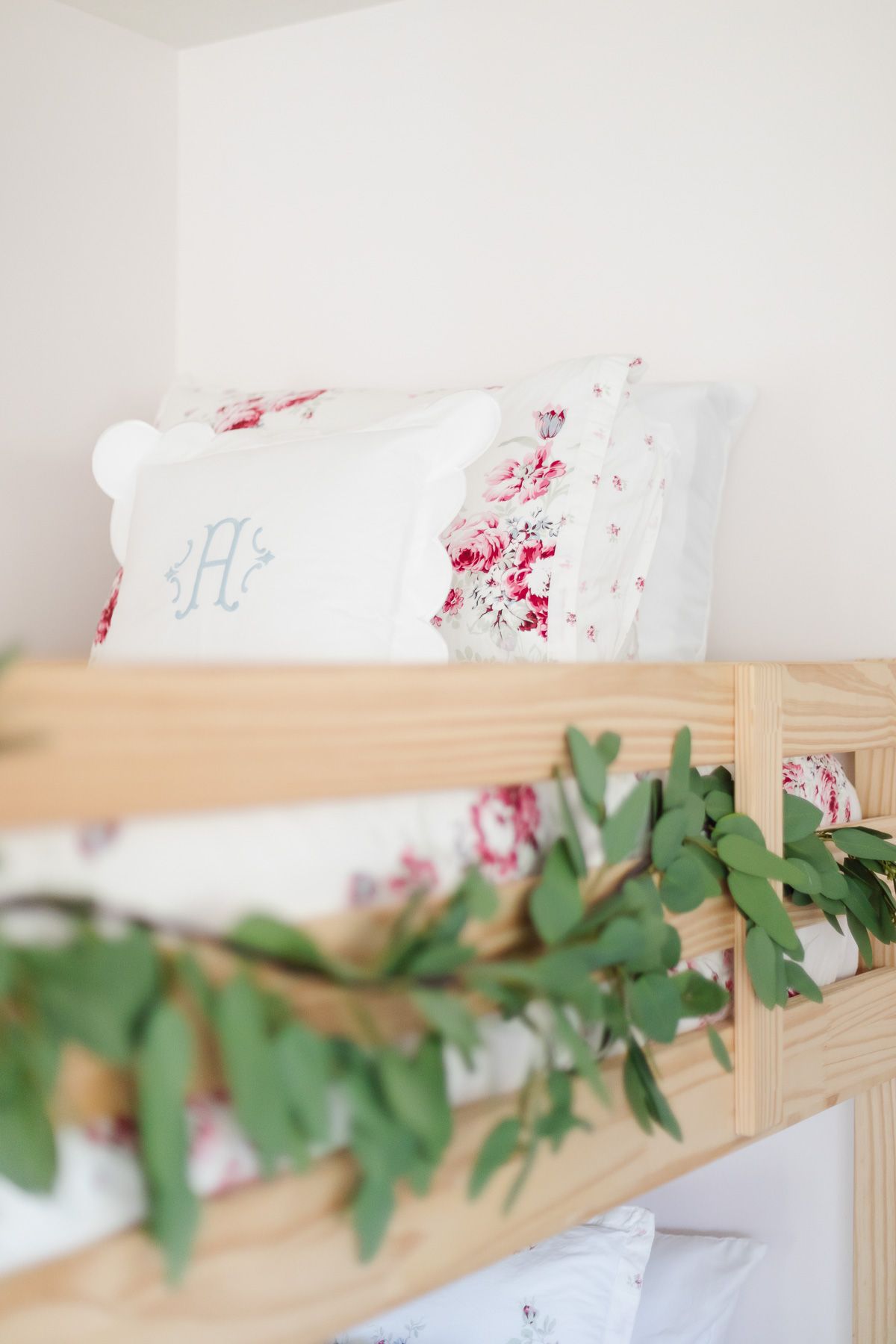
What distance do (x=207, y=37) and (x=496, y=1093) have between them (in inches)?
74.4

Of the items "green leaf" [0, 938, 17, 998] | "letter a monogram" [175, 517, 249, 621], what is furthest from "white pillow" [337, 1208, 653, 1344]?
"green leaf" [0, 938, 17, 998]

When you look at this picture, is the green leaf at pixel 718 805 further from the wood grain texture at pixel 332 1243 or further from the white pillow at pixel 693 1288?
the white pillow at pixel 693 1288

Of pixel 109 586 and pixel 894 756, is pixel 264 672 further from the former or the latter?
pixel 109 586

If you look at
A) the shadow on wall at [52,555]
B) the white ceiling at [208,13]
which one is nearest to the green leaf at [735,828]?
the shadow on wall at [52,555]

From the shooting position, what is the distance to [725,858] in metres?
0.87

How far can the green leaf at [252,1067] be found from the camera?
0.47m

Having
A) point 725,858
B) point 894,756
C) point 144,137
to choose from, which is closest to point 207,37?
point 144,137

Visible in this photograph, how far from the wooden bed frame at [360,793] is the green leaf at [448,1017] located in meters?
0.05

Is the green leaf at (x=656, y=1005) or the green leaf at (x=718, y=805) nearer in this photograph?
the green leaf at (x=656, y=1005)

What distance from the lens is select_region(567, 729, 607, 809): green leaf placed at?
27.7 inches

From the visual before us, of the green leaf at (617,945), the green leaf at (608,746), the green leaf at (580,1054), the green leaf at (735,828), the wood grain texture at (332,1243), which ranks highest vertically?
the green leaf at (608,746)

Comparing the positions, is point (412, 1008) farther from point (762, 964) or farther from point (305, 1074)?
point (762, 964)

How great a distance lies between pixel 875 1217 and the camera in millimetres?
1371

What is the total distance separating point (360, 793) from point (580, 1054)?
172mm
